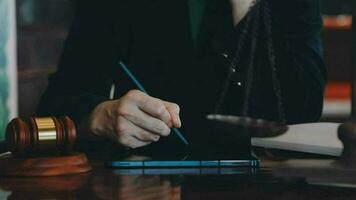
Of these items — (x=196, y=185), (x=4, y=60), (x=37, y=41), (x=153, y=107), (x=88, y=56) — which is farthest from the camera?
(x=37, y=41)

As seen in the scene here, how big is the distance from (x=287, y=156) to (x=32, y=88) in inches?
40.4

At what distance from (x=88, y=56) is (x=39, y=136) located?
0.67 m

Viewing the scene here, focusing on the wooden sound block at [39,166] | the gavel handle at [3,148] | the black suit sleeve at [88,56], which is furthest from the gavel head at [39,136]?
the black suit sleeve at [88,56]

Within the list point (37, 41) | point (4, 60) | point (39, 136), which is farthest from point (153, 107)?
point (37, 41)

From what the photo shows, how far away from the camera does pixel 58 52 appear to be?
2.06 m

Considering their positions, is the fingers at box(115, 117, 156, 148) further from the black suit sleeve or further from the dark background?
the dark background

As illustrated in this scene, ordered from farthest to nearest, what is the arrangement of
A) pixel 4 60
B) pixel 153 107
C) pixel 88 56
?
1. pixel 88 56
2. pixel 4 60
3. pixel 153 107

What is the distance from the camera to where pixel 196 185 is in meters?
0.83

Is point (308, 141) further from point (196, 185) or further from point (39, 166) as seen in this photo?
point (39, 166)

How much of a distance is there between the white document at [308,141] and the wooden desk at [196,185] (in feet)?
0.31

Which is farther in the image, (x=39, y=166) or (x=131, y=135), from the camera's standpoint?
(x=131, y=135)

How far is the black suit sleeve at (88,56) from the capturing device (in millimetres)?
1500

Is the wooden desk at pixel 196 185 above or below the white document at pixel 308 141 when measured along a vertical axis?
Answer: above

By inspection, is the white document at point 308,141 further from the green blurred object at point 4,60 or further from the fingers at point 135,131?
the green blurred object at point 4,60
